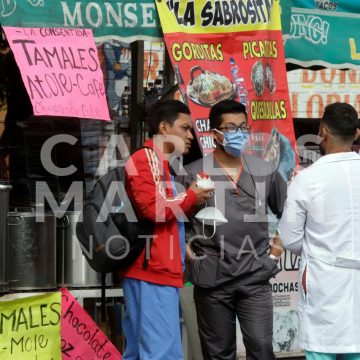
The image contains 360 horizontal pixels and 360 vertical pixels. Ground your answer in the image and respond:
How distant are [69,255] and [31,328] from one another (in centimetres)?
55

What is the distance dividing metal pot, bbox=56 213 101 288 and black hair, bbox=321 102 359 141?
2.17 meters

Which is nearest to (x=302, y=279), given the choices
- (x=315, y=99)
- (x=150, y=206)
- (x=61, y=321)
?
(x=150, y=206)

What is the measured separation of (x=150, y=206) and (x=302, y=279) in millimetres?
924

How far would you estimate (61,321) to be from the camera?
611cm

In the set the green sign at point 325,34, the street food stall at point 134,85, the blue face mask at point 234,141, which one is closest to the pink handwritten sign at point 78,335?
the street food stall at point 134,85

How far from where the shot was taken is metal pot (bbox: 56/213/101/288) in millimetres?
6188

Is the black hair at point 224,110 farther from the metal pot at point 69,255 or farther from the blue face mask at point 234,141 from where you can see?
the metal pot at point 69,255

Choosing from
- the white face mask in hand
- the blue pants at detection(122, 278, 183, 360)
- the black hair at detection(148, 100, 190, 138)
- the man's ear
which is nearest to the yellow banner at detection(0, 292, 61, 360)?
the blue pants at detection(122, 278, 183, 360)

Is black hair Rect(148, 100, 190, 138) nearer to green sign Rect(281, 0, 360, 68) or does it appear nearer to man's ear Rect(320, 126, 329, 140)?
A: man's ear Rect(320, 126, 329, 140)

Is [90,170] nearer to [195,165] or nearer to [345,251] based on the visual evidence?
[195,165]

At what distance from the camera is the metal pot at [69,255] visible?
20.3ft

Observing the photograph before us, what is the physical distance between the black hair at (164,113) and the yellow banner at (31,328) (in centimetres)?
148

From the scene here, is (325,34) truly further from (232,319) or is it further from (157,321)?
(157,321)

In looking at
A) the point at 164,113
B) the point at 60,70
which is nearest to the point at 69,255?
the point at 60,70
